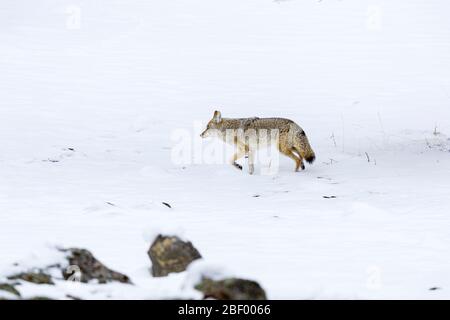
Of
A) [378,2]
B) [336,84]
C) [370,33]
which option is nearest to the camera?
[336,84]

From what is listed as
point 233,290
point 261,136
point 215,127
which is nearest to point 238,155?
point 261,136

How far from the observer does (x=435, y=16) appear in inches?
915

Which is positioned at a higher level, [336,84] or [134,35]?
[134,35]

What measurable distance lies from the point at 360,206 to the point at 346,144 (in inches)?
195

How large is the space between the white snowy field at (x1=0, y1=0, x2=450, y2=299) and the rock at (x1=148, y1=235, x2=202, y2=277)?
0.42 feet

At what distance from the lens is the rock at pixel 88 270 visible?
5.79 m

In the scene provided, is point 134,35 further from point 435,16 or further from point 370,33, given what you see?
point 435,16

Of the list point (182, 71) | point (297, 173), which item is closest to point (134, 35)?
point (182, 71)

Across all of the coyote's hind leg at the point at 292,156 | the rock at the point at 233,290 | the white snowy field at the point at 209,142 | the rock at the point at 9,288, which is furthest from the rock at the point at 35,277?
the coyote's hind leg at the point at 292,156

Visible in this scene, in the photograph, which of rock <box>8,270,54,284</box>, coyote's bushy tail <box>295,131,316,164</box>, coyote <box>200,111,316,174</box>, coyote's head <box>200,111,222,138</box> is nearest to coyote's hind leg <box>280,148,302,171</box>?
coyote <box>200,111,316,174</box>

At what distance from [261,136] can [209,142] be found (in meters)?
2.24

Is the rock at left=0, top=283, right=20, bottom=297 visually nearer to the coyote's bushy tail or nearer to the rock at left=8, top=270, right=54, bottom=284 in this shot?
the rock at left=8, top=270, right=54, bottom=284

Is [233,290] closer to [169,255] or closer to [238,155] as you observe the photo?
[169,255]

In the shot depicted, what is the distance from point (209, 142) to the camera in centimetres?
1481
